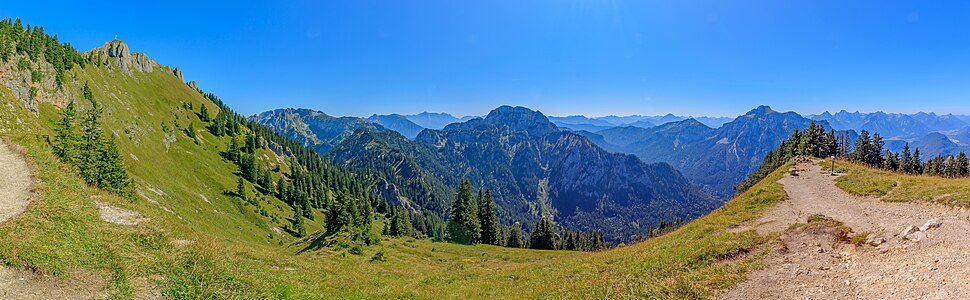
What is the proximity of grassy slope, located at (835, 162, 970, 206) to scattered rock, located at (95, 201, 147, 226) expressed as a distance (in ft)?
161

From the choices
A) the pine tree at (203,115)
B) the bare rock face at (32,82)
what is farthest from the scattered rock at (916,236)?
the pine tree at (203,115)

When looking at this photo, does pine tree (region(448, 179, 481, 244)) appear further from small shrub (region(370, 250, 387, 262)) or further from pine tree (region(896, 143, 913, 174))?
pine tree (region(896, 143, 913, 174))

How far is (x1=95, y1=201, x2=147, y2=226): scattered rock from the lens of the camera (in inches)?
908

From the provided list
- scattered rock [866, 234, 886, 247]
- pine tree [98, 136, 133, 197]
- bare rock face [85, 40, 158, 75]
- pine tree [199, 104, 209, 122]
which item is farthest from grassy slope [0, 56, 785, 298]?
pine tree [199, 104, 209, 122]

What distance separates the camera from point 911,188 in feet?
79.0

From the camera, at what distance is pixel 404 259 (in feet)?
121

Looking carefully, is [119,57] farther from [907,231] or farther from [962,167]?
[962,167]

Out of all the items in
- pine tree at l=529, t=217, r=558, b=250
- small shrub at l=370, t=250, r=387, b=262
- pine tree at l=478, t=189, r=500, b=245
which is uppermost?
small shrub at l=370, t=250, r=387, b=262

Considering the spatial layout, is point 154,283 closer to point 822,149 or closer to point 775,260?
point 775,260

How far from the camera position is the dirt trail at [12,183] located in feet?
62.1

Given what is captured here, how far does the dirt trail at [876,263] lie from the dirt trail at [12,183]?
3524 cm

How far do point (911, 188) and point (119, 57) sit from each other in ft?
786

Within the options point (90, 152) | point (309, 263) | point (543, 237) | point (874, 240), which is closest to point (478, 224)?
point (543, 237)

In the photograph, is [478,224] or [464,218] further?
[478,224]
